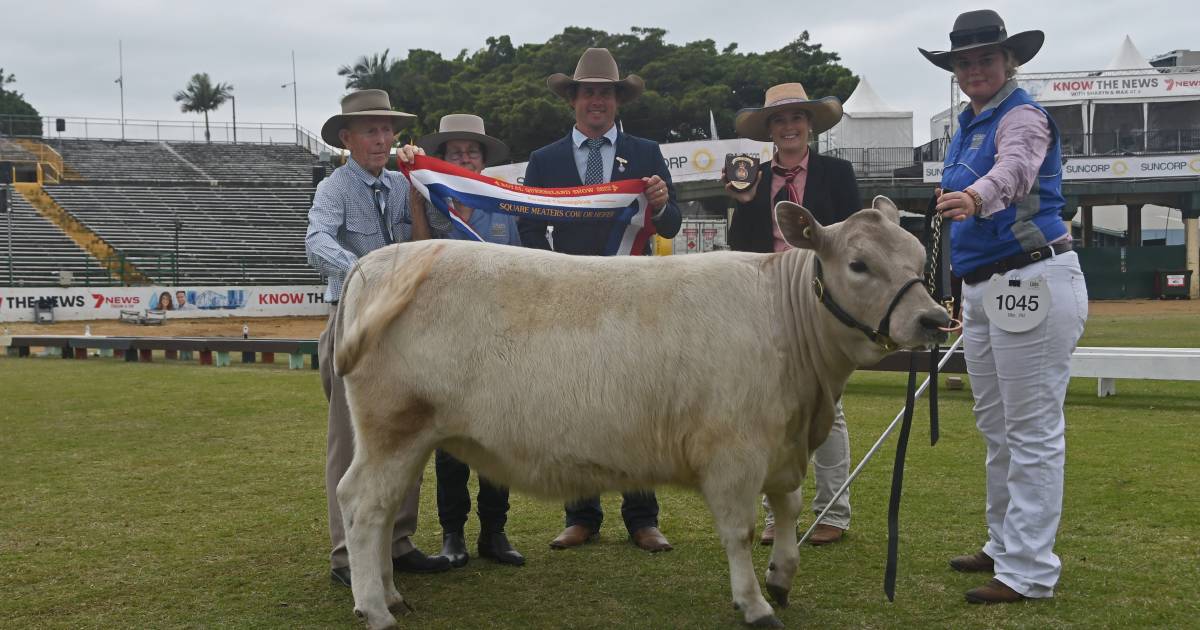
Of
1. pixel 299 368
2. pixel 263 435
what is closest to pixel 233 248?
pixel 299 368

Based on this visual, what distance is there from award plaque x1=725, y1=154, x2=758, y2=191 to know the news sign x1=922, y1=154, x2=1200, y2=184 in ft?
107

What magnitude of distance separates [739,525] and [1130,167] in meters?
37.4

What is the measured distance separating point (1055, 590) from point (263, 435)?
7.12 metres

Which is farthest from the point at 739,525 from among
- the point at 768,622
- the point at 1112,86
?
the point at 1112,86

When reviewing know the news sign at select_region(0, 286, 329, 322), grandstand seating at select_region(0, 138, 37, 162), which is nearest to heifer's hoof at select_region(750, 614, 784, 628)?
Result: know the news sign at select_region(0, 286, 329, 322)

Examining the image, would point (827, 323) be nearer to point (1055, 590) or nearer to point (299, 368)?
point (1055, 590)

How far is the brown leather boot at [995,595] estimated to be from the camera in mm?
4320

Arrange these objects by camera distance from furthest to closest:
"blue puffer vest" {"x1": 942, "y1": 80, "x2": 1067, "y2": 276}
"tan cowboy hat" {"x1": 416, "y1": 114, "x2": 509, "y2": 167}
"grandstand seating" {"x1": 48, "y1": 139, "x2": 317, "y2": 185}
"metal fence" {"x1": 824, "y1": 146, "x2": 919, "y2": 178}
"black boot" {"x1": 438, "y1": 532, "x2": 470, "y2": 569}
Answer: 1. "grandstand seating" {"x1": 48, "y1": 139, "x2": 317, "y2": 185}
2. "metal fence" {"x1": 824, "y1": 146, "x2": 919, "y2": 178}
3. "tan cowboy hat" {"x1": 416, "y1": 114, "x2": 509, "y2": 167}
4. "black boot" {"x1": 438, "y1": 532, "x2": 470, "y2": 569}
5. "blue puffer vest" {"x1": 942, "y1": 80, "x2": 1067, "y2": 276}

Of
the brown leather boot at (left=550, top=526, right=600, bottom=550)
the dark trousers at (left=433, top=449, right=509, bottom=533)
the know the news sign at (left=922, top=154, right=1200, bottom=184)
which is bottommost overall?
the brown leather boot at (left=550, top=526, right=600, bottom=550)

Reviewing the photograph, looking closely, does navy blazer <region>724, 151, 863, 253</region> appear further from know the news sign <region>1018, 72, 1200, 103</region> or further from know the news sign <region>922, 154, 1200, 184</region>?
know the news sign <region>1018, 72, 1200, 103</region>

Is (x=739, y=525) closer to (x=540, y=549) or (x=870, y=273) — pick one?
(x=870, y=273)

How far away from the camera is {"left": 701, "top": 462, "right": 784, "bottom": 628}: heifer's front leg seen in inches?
159

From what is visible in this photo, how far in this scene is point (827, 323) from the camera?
4.14 metres

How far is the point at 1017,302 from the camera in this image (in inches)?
170
